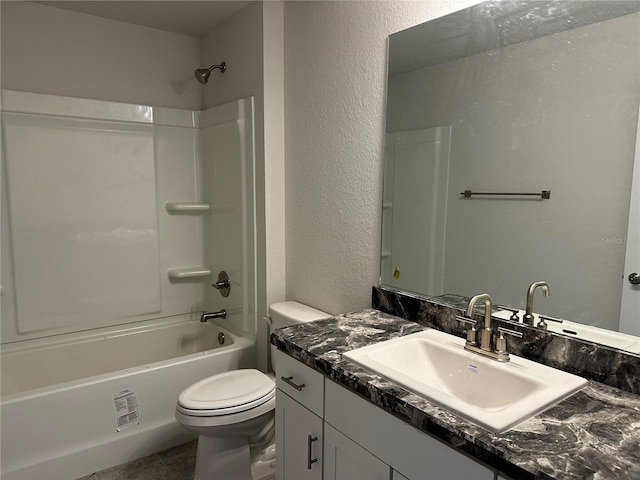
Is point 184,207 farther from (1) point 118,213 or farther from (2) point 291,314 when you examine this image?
(2) point 291,314

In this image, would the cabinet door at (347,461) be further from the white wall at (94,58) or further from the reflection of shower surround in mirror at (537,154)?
the white wall at (94,58)

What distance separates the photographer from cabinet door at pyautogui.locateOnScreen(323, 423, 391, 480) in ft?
3.64

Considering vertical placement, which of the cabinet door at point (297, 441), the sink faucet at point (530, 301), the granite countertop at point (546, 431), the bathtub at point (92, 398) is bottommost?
the bathtub at point (92, 398)

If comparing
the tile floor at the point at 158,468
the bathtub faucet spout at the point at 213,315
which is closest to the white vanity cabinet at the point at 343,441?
the tile floor at the point at 158,468

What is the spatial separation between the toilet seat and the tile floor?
19.0 inches

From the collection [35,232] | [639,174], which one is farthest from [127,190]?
[639,174]

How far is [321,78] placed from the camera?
2.15m

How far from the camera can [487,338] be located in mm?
1297

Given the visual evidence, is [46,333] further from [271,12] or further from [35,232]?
[271,12]

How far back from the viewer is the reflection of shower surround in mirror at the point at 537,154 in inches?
45.2

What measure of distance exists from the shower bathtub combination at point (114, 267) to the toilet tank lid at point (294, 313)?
0.32 metres

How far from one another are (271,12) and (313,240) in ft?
4.12

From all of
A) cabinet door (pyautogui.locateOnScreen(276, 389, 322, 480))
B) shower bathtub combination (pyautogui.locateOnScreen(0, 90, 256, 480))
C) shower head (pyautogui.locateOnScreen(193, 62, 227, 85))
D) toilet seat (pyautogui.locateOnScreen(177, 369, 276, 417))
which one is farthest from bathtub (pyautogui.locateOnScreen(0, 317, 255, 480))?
shower head (pyautogui.locateOnScreen(193, 62, 227, 85))

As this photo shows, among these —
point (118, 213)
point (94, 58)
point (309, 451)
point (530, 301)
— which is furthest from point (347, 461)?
point (94, 58)
